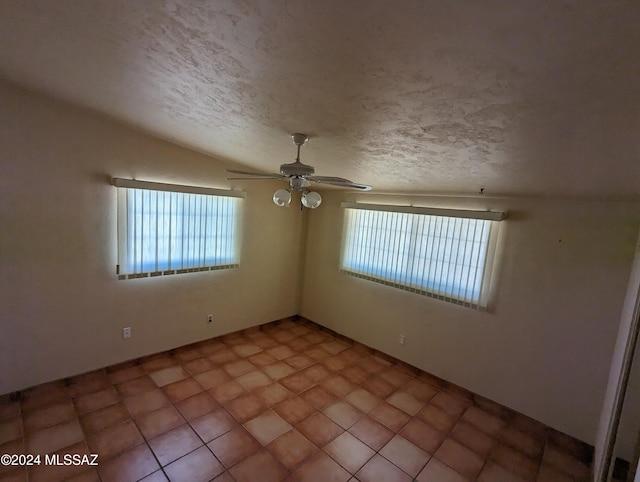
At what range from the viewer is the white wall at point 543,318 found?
2.48 metres

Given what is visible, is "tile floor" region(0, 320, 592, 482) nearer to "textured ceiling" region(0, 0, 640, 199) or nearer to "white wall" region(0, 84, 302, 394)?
"white wall" region(0, 84, 302, 394)

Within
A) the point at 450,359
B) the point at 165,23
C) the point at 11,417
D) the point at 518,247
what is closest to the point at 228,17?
the point at 165,23

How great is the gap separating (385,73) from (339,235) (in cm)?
332

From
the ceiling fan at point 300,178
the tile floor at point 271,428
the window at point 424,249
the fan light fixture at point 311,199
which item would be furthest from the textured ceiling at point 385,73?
the tile floor at point 271,428

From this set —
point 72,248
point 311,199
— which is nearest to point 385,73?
point 311,199

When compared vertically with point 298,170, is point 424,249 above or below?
below

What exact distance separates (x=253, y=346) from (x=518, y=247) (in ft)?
11.0

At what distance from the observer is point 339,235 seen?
14.6 feet

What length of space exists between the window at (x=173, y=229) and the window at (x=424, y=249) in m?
1.68

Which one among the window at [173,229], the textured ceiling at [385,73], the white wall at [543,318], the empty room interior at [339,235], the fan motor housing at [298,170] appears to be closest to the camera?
the textured ceiling at [385,73]

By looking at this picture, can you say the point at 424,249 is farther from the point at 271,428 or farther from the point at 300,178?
the point at 271,428

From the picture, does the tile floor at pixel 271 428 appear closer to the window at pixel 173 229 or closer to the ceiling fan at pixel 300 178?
the window at pixel 173 229

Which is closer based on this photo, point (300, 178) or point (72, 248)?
point (300, 178)

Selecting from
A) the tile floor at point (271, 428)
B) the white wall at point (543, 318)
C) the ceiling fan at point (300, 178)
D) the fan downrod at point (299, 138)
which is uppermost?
the fan downrod at point (299, 138)
